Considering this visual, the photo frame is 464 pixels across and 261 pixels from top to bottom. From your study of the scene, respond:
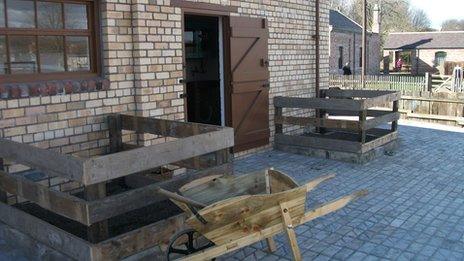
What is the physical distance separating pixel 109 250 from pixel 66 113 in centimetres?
216

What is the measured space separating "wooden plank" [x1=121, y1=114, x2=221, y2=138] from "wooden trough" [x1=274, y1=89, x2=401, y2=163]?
3.62 metres

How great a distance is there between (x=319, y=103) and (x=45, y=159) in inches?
211

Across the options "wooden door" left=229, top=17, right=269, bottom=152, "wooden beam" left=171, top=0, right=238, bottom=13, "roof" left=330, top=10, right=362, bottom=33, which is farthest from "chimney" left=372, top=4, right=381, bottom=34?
"wooden beam" left=171, top=0, right=238, bottom=13

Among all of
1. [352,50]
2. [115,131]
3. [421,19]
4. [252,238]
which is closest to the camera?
[252,238]

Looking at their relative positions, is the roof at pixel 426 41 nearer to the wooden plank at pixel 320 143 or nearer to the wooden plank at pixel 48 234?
the wooden plank at pixel 320 143

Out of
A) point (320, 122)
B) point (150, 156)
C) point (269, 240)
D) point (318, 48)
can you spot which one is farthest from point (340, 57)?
point (150, 156)

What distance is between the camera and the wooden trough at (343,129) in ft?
25.9

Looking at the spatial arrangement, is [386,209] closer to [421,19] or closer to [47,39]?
[47,39]

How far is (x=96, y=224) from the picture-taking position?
3725 mm

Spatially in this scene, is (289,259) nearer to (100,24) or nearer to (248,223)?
(248,223)

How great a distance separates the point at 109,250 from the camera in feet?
12.0

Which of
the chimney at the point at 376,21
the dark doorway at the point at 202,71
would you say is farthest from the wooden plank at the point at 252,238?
the chimney at the point at 376,21

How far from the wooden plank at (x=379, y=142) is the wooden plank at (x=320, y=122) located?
0.35 m

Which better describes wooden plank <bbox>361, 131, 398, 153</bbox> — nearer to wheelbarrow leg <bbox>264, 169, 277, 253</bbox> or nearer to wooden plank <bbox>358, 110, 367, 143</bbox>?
wooden plank <bbox>358, 110, 367, 143</bbox>
